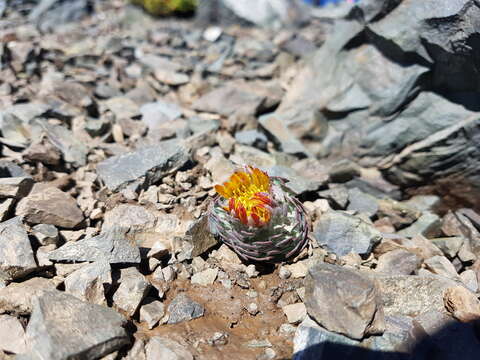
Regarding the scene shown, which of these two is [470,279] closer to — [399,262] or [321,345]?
[399,262]

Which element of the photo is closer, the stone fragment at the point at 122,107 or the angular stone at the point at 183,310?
the angular stone at the point at 183,310

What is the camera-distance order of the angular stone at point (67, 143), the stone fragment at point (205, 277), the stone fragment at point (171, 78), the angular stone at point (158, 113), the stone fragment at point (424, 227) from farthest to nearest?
the stone fragment at point (171, 78), the angular stone at point (158, 113), the angular stone at point (67, 143), the stone fragment at point (424, 227), the stone fragment at point (205, 277)

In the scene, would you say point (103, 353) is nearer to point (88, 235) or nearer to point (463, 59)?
point (88, 235)

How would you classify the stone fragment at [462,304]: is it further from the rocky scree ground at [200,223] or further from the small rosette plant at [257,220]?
the small rosette plant at [257,220]

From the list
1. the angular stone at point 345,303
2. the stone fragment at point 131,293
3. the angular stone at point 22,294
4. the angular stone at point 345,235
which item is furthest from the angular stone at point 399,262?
the angular stone at point 22,294

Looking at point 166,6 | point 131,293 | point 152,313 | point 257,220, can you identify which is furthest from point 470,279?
point 166,6

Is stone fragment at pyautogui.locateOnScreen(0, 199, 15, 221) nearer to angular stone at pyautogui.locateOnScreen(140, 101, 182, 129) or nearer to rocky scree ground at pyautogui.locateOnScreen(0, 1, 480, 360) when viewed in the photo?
rocky scree ground at pyautogui.locateOnScreen(0, 1, 480, 360)

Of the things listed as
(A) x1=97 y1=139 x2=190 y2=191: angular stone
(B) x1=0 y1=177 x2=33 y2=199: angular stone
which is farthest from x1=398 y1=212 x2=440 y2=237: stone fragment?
(B) x1=0 y1=177 x2=33 y2=199: angular stone
